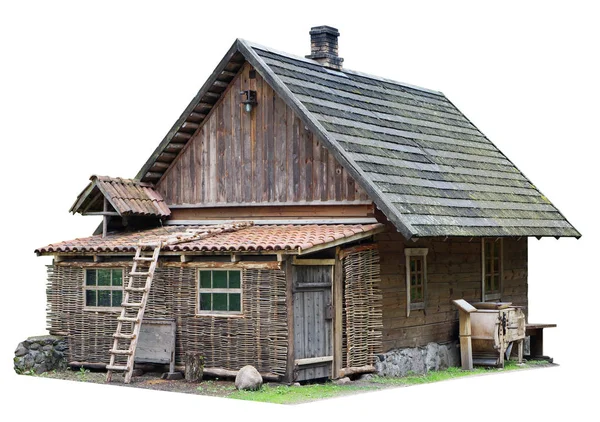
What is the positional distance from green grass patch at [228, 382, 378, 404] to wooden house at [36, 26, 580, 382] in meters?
0.45

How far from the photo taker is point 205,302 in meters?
20.2

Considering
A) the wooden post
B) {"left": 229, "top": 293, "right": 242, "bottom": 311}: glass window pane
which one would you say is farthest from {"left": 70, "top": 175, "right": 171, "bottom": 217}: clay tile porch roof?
the wooden post

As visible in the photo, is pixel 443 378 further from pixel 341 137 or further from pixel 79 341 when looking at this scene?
pixel 79 341

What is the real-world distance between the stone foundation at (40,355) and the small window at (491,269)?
29.2 feet

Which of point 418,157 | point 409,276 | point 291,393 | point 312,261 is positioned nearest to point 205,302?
point 312,261

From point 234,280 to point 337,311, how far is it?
187 cm

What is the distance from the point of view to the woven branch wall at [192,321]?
19188mm

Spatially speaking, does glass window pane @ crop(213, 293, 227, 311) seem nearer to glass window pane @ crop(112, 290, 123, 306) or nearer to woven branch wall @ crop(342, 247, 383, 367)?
woven branch wall @ crop(342, 247, 383, 367)

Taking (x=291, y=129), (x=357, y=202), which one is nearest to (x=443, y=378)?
(x=357, y=202)

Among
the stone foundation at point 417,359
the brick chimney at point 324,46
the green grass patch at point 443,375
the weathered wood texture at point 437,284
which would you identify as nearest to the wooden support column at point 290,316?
the green grass patch at point 443,375

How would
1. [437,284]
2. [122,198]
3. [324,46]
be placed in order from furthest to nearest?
[324,46]
[437,284]
[122,198]

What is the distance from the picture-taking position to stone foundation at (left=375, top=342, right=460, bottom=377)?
20844 millimetres

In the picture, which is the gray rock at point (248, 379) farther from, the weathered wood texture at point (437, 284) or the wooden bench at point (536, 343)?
the wooden bench at point (536, 343)

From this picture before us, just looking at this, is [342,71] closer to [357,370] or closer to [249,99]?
[249,99]
